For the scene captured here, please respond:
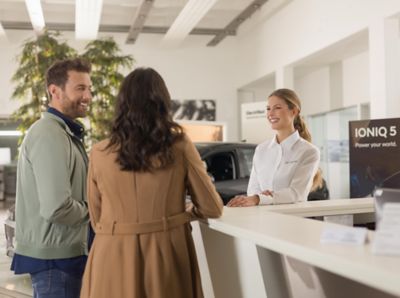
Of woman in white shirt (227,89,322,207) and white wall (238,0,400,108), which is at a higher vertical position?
white wall (238,0,400,108)

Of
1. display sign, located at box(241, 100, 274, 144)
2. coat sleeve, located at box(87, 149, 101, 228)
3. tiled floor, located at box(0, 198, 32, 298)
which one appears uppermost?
display sign, located at box(241, 100, 274, 144)

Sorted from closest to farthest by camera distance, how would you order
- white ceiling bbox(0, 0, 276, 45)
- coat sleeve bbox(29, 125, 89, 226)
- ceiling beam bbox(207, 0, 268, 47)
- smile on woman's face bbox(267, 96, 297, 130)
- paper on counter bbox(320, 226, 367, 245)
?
paper on counter bbox(320, 226, 367, 245), coat sleeve bbox(29, 125, 89, 226), smile on woman's face bbox(267, 96, 297, 130), ceiling beam bbox(207, 0, 268, 47), white ceiling bbox(0, 0, 276, 45)

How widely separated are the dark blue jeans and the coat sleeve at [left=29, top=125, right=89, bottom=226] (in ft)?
0.68

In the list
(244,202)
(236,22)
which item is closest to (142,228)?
(244,202)

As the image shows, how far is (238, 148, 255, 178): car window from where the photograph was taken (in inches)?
245

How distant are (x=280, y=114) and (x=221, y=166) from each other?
128 inches

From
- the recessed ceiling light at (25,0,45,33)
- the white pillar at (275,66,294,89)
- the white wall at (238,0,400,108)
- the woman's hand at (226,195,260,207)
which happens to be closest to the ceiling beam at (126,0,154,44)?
the recessed ceiling light at (25,0,45,33)

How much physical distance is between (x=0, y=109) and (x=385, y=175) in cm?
969

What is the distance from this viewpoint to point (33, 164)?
6.05ft

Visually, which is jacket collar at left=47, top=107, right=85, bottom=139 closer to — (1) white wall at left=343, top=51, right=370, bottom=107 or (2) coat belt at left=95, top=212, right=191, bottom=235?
(2) coat belt at left=95, top=212, right=191, bottom=235

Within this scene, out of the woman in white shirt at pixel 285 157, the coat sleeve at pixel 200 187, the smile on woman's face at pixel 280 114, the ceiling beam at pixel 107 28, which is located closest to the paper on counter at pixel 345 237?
the coat sleeve at pixel 200 187

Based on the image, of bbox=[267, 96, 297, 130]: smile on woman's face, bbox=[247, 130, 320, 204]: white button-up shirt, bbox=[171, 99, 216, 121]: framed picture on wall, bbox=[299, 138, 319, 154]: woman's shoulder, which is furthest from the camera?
bbox=[171, 99, 216, 121]: framed picture on wall

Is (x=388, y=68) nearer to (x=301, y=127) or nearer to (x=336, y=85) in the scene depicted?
(x=336, y=85)

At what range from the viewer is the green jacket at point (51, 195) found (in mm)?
1807
